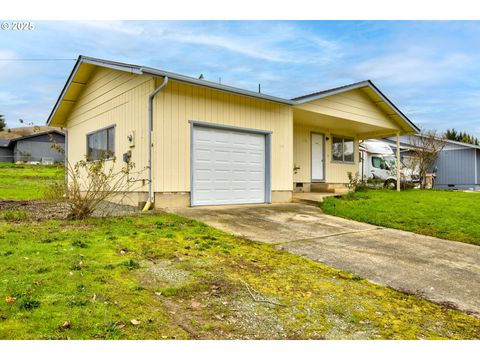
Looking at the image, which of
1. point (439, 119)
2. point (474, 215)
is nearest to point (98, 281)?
point (474, 215)

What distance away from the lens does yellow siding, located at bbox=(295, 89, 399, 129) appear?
12039 millimetres

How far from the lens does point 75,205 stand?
6941 millimetres

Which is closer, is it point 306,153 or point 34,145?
point 306,153

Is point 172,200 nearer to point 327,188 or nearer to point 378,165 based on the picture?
point 327,188

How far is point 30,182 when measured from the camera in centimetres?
1830

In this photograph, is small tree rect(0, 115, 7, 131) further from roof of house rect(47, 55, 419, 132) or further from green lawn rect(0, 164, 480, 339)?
green lawn rect(0, 164, 480, 339)

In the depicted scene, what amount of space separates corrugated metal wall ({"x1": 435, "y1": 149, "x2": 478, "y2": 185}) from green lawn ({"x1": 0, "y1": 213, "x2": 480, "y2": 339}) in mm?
23025

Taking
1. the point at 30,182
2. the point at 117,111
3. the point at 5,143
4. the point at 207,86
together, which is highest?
the point at 5,143

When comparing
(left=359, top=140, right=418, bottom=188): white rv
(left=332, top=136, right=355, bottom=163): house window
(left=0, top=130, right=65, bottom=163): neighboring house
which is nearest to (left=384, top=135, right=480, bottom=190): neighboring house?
(left=359, top=140, right=418, bottom=188): white rv

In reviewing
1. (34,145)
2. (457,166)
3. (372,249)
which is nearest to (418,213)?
(372,249)

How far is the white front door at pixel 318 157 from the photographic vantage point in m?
14.7

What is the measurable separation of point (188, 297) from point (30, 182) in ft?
60.4

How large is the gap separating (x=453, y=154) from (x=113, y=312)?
26.2m
